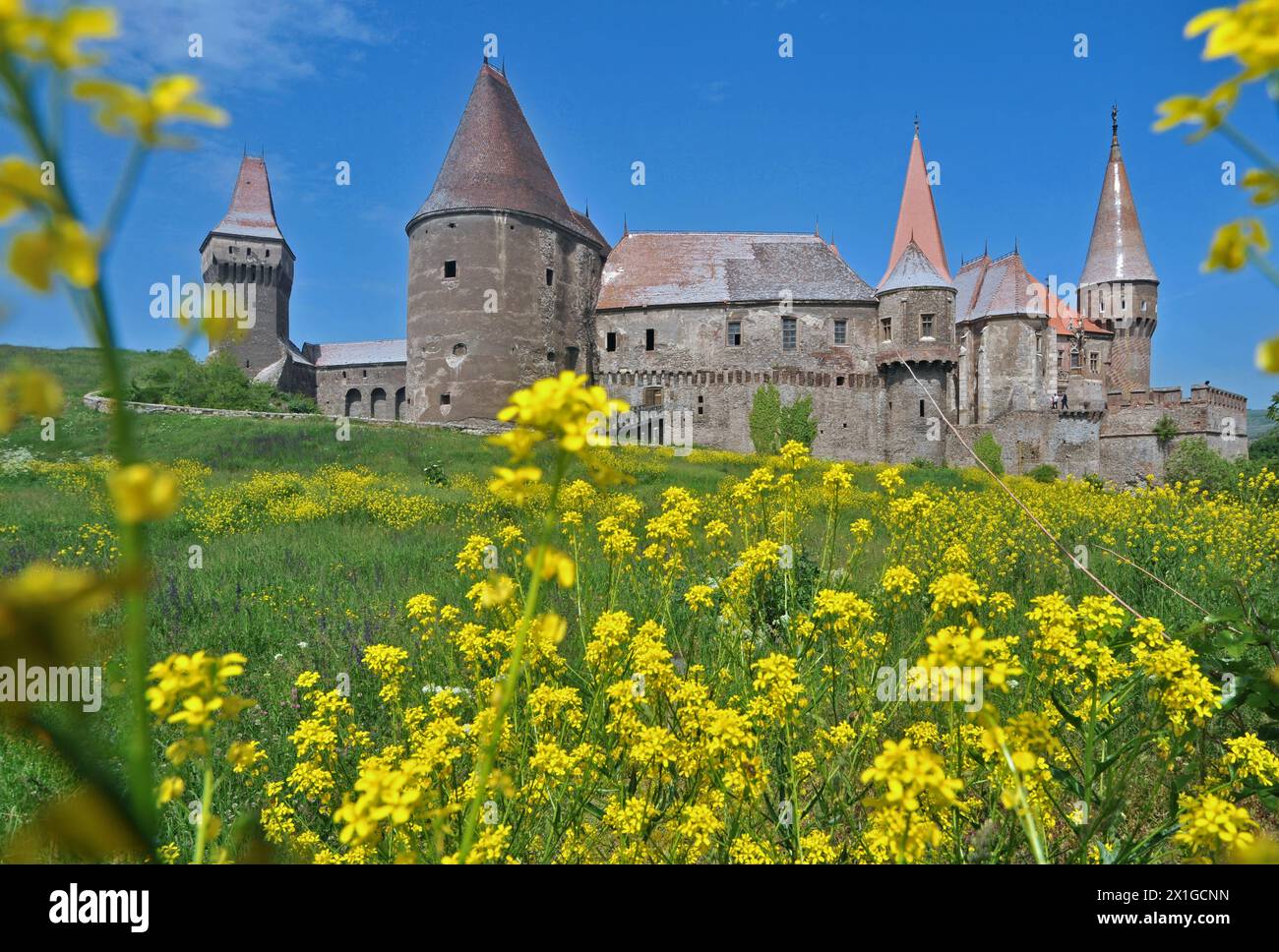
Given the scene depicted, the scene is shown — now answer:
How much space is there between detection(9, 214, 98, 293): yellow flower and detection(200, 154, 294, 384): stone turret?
5186 cm

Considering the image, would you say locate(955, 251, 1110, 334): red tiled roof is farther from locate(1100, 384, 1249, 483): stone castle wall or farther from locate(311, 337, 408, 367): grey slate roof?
locate(311, 337, 408, 367): grey slate roof

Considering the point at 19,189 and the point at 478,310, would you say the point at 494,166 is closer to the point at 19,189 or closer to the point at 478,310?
the point at 478,310

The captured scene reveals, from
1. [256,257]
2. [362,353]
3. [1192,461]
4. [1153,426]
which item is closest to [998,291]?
[1153,426]

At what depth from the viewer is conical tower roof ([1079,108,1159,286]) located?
45.7m

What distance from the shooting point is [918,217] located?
142 ft

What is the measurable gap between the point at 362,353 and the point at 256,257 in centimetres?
904

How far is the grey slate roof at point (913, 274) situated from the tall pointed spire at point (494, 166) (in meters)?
15.2

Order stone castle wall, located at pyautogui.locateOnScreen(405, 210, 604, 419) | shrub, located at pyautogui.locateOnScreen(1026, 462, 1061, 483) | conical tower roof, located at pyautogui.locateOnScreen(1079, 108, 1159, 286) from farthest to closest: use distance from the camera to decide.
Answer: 1. conical tower roof, located at pyautogui.locateOnScreen(1079, 108, 1159, 286)
2. shrub, located at pyautogui.locateOnScreen(1026, 462, 1061, 483)
3. stone castle wall, located at pyautogui.locateOnScreen(405, 210, 604, 419)

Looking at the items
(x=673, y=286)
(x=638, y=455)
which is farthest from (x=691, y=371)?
(x=638, y=455)

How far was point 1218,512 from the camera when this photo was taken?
26.7 ft

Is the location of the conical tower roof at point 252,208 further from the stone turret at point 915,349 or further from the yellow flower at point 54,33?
the yellow flower at point 54,33

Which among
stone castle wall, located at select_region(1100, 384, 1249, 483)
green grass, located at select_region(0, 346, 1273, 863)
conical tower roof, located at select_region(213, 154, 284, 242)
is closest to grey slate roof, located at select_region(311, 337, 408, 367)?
A: conical tower roof, located at select_region(213, 154, 284, 242)
